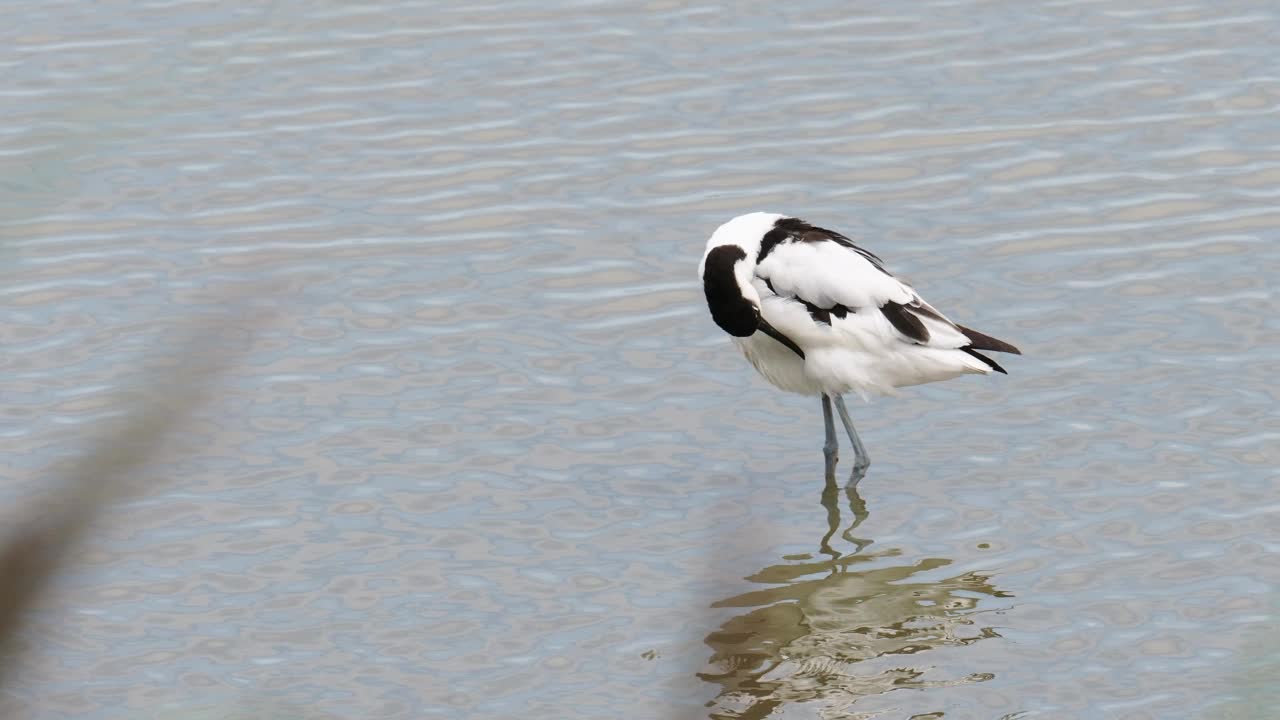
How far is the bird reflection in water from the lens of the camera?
6891mm

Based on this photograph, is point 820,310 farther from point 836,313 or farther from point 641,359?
point 641,359

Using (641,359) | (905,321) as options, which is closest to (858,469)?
(905,321)

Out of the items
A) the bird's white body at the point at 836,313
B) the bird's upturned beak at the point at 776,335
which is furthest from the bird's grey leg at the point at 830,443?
the bird's upturned beak at the point at 776,335

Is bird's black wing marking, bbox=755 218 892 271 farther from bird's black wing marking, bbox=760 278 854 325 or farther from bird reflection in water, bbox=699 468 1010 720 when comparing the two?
bird reflection in water, bbox=699 468 1010 720

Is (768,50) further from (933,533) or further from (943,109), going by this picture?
(933,533)

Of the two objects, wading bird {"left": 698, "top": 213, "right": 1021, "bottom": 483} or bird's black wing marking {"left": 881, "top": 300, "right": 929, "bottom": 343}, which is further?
bird's black wing marking {"left": 881, "top": 300, "right": 929, "bottom": 343}

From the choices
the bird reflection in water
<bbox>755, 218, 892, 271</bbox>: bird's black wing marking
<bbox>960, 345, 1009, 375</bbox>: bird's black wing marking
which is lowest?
the bird reflection in water

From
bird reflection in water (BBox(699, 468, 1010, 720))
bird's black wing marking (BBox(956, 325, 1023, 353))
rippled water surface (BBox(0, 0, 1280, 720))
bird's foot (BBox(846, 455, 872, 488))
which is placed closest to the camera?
bird reflection in water (BBox(699, 468, 1010, 720))

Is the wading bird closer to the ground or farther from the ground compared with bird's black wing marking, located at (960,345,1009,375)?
farther from the ground

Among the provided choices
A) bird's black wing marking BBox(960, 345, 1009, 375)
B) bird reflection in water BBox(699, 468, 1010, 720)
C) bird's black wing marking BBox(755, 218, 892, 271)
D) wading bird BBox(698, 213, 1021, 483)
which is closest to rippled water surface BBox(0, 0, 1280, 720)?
bird reflection in water BBox(699, 468, 1010, 720)

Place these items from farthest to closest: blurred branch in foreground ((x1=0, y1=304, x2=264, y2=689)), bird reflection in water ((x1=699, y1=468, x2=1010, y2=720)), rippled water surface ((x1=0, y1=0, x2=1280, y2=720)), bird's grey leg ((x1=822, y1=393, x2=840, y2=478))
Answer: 1. bird's grey leg ((x1=822, y1=393, x2=840, y2=478))
2. rippled water surface ((x1=0, y1=0, x2=1280, y2=720))
3. bird reflection in water ((x1=699, y1=468, x2=1010, y2=720))
4. blurred branch in foreground ((x1=0, y1=304, x2=264, y2=689))

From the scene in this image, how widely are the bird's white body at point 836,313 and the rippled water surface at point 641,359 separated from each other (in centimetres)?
60

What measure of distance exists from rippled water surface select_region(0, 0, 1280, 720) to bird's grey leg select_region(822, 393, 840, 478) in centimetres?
18

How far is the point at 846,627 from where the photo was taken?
759 centimetres
